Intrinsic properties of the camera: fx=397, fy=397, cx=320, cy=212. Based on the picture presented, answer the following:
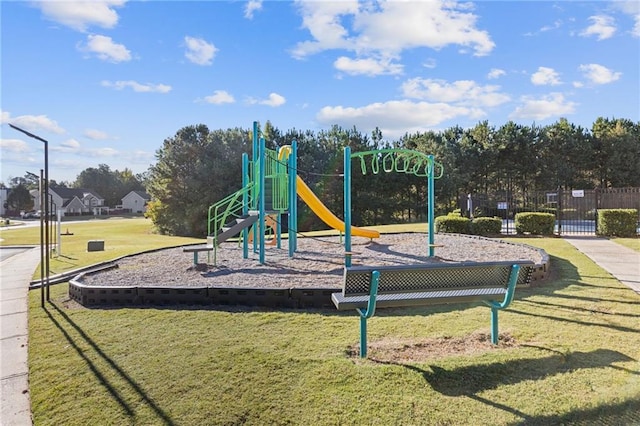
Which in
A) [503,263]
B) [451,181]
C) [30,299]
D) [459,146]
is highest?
[459,146]

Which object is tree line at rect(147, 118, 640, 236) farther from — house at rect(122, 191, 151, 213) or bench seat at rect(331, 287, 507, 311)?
house at rect(122, 191, 151, 213)

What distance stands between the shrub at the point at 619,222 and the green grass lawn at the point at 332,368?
1100 centimetres

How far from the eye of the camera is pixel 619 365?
358cm

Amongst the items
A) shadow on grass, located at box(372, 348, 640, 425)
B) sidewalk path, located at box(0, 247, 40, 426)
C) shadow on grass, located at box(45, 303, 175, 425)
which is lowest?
sidewalk path, located at box(0, 247, 40, 426)

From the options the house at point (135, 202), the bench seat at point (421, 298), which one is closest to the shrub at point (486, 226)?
the bench seat at point (421, 298)

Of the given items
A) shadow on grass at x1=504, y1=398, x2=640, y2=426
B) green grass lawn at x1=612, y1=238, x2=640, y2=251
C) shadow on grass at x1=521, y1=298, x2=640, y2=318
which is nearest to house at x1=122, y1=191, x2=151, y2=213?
green grass lawn at x1=612, y1=238, x2=640, y2=251

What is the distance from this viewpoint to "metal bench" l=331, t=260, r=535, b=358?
12.8 ft

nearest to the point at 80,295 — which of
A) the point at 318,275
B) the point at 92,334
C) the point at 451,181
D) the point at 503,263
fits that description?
the point at 92,334

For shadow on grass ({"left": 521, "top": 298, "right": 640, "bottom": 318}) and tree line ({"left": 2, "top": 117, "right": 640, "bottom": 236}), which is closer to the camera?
shadow on grass ({"left": 521, "top": 298, "right": 640, "bottom": 318})

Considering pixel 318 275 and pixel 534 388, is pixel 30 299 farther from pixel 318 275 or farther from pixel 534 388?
pixel 534 388

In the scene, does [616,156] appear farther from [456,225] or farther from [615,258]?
[615,258]

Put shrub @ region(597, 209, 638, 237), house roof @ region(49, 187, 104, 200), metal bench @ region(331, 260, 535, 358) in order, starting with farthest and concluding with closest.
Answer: house roof @ region(49, 187, 104, 200)
shrub @ region(597, 209, 638, 237)
metal bench @ region(331, 260, 535, 358)

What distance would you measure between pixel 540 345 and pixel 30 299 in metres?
7.82

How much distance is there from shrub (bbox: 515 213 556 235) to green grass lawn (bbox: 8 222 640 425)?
34.7 ft
